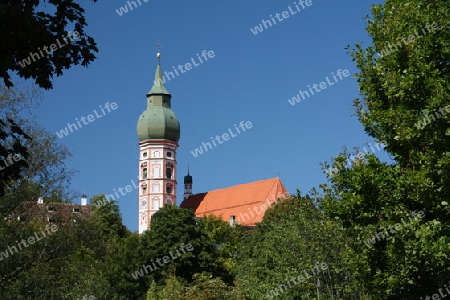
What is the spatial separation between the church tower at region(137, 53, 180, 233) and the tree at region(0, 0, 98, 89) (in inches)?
3607

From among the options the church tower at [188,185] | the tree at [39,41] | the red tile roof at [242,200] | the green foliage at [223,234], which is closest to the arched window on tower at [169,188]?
the red tile roof at [242,200]

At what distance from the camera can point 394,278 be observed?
1652cm

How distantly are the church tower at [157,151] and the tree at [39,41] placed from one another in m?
91.6

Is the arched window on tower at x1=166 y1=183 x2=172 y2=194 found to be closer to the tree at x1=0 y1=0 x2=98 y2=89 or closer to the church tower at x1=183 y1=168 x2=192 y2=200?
the church tower at x1=183 y1=168 x2=192 y2=200

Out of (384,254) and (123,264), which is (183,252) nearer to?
(123,264)

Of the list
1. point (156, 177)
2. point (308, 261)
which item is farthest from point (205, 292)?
point (156, 177)

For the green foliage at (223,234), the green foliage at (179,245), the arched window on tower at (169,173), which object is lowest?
the green foliage at (179,245)

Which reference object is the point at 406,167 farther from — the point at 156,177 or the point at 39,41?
the point at 156,177

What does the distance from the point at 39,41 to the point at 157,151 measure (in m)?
93.9

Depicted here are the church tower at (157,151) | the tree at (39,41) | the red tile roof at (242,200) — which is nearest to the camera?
the tree at (39,41)

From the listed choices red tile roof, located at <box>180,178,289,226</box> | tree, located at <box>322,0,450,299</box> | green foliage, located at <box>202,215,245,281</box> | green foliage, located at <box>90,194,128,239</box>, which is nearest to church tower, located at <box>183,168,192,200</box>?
red tile roof, located at <box>180,178,289,226</box>

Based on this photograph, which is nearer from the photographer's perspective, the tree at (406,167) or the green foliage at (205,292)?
the tree at (406,167)

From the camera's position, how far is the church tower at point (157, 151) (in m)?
101

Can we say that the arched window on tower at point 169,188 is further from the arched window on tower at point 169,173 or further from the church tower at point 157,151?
the arched window on tower at point 169,173
